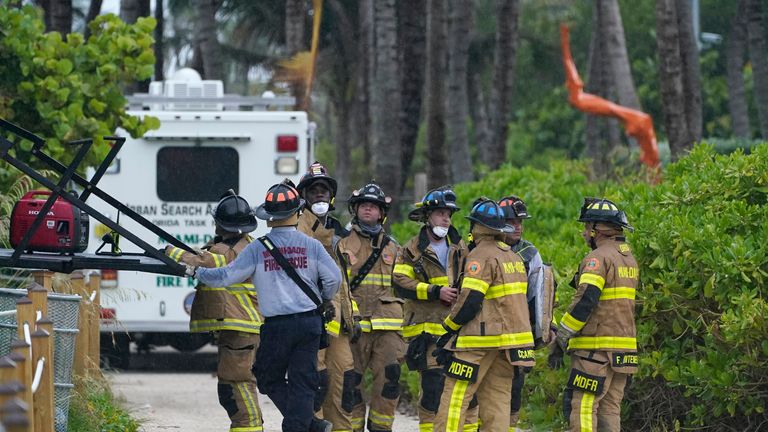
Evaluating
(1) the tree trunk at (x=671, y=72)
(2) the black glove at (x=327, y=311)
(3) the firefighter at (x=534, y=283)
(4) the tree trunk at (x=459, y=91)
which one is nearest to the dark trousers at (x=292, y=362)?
(2) the black glove at (x=327, y=311)

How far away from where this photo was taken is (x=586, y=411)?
889 centimetres

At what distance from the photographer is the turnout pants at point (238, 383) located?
9086mm

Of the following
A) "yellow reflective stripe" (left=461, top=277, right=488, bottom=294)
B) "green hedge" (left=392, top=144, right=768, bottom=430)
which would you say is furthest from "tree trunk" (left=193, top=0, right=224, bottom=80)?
"yellow reflective stripe" (left=461, top=277, right=488, bottom=294)

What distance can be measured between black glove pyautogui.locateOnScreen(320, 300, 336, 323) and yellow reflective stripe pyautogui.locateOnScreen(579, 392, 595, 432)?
1.71 meters

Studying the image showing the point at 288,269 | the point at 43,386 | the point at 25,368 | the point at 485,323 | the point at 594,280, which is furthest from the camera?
the point at 594,280

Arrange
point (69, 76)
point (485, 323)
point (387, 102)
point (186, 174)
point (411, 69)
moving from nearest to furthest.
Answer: point (485, 323) < point (69, 76) < point (186, 174) < point (387, 102) < point (411, 69)

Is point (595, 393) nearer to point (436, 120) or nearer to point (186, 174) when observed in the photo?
point (186, 174)

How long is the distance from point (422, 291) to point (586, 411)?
1.34 m

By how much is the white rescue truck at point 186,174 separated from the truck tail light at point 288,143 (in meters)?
0.01

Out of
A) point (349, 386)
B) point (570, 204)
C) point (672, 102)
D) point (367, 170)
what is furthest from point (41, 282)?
point (367, 170)

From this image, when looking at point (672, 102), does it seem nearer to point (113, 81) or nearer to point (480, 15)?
point (113, 81)

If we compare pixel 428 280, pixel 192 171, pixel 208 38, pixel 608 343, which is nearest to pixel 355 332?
pixel 428 280

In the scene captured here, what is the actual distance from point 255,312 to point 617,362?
2.40 m

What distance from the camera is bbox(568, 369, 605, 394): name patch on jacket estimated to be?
349 inches
